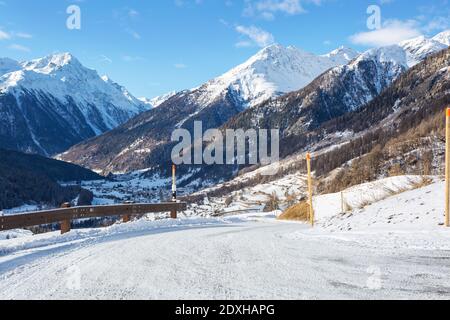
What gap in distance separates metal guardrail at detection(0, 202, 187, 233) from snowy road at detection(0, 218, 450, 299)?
10.6 ft

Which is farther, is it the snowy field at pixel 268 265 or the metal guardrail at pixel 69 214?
the metal guardrail at pixel 69 214

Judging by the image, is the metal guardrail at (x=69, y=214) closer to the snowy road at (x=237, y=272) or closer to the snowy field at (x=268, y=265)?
the snowy field at (x=268, y=265)

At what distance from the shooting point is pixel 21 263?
9.02m

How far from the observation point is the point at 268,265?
7.49 m

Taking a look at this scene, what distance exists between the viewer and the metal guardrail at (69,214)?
13453 millimetres

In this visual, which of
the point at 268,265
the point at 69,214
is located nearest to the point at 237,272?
the point at 268,265

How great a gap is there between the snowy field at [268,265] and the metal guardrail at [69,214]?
48.8 inches

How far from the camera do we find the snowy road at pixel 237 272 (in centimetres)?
575

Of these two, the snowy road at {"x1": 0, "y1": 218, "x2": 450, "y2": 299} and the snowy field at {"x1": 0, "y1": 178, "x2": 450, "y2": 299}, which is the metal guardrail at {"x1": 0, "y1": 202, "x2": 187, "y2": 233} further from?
the snowy road at {"x1": 0, "y1": 218, "x2": 450, "y2": 299}

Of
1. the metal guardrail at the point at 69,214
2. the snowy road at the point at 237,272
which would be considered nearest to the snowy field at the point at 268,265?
the snowy road at the point at 237,272

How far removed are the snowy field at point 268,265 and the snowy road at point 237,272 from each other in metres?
0.01

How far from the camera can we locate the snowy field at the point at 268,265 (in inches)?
229
